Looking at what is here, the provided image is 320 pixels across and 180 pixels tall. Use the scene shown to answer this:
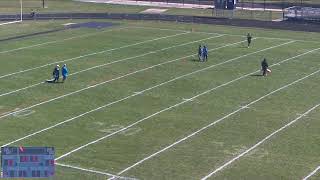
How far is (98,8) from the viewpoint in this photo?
85938 millimetres

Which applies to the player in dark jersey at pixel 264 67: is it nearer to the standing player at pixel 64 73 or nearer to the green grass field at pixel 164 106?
the green grass field at pixel 164 106

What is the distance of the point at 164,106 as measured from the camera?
36.1 meters

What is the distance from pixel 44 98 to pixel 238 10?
49.4 metres

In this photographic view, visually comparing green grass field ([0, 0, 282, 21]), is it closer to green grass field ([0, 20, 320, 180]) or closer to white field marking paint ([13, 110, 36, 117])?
green grass field ([0, 20, 320, 180])

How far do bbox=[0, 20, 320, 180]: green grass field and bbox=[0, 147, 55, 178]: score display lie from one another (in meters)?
8.20

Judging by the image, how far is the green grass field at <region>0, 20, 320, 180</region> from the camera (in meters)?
27.1

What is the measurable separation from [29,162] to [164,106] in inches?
767

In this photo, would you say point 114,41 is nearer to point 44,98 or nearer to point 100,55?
point 100,55

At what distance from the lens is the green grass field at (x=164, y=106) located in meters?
27.1

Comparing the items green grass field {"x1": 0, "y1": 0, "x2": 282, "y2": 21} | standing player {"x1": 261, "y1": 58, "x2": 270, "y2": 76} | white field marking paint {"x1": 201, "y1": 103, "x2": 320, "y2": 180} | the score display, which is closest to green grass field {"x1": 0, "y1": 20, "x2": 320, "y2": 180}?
white field marking paint {"x1": 201, "y1": 103, "x2": 320, "y2": 180}

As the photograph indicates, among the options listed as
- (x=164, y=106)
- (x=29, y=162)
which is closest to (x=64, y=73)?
(x=164, y=106)

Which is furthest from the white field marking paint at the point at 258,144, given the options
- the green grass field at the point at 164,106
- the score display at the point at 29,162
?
the score display at the point at 29,162

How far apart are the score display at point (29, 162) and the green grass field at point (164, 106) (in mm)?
8202

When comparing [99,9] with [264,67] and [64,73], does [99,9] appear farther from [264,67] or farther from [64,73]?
[64,73]
